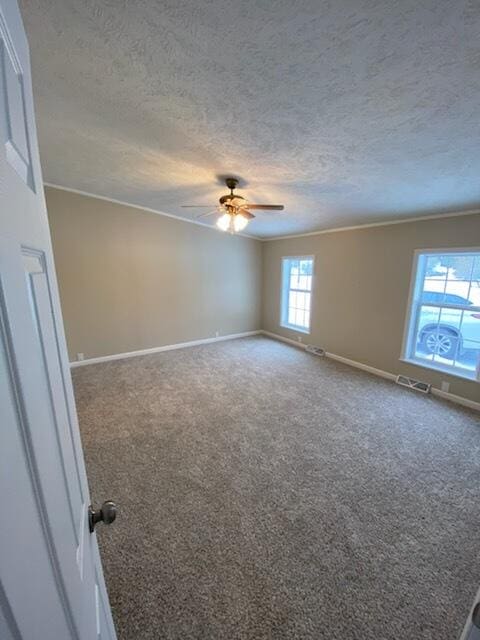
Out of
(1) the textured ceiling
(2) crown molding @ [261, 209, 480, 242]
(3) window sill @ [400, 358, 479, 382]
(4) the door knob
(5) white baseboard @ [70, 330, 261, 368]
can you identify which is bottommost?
(5) white baseboard @ [70, 330, 261, 368]

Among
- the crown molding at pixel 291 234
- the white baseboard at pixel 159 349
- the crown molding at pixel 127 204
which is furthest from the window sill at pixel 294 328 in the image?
the crown molding at pixel 127 204

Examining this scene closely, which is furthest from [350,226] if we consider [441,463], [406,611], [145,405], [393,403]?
[406,611]

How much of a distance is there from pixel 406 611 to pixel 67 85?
3373 mm

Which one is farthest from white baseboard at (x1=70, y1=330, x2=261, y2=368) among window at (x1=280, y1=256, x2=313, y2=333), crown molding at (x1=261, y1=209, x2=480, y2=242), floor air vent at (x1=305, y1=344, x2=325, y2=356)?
crown molding at (x1=261, y1=209, x2=480, y2=242)

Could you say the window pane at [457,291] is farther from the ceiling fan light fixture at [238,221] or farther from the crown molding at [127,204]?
the crown molding at [127,204]

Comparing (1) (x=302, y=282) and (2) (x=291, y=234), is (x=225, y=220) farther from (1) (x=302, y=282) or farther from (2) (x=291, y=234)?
(1) (x=302, y=282)

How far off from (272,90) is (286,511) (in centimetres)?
254

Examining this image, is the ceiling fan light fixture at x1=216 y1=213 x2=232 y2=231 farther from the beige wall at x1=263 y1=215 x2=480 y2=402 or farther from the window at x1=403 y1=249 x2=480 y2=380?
the window at x1=403 y1=249 x2=480 y2=380

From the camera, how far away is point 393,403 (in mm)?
3117

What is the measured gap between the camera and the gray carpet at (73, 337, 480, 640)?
4.11ft

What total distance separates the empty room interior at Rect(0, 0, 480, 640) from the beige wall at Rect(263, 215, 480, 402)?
0.03 metres

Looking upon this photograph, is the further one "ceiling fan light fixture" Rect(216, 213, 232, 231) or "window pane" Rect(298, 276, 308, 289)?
"window pane" Rect(298, 276, 308, 289)

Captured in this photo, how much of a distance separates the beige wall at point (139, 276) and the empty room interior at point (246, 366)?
0.20 feet

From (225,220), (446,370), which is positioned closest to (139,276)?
(225,220)
